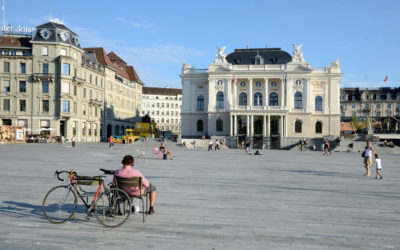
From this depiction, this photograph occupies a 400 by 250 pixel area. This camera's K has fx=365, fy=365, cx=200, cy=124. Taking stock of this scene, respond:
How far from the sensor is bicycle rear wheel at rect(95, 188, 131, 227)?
7691mm

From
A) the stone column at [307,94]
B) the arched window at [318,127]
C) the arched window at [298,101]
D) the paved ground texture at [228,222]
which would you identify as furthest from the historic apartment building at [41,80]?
the paved ground texture at [228,222]

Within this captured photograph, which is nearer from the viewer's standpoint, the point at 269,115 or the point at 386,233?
the point at 386,233

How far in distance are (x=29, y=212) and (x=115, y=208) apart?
7.51ft

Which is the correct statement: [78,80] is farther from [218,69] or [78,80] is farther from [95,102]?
[218,69]

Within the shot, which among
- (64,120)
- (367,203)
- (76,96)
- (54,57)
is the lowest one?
(367,203)

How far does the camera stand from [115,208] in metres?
8.20

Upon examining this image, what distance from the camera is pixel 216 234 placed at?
7199 millimetres

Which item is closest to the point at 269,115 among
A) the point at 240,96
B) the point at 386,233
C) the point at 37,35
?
the point at 240,96

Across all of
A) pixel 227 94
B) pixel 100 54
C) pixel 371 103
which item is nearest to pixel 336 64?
pixel 227 94

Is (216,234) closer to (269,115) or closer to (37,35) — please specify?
(269,115)

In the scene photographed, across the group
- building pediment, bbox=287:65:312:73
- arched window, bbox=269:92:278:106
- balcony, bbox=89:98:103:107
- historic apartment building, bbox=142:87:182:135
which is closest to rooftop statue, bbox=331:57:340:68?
building pediment, bbox=287:65:312:73

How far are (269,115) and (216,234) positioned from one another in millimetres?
62861

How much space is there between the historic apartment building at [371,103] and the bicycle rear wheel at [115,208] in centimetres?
10795

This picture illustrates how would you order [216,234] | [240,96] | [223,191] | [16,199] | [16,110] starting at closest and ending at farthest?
[216,234], [16,199], [223,191], [16,110], [240,96]
